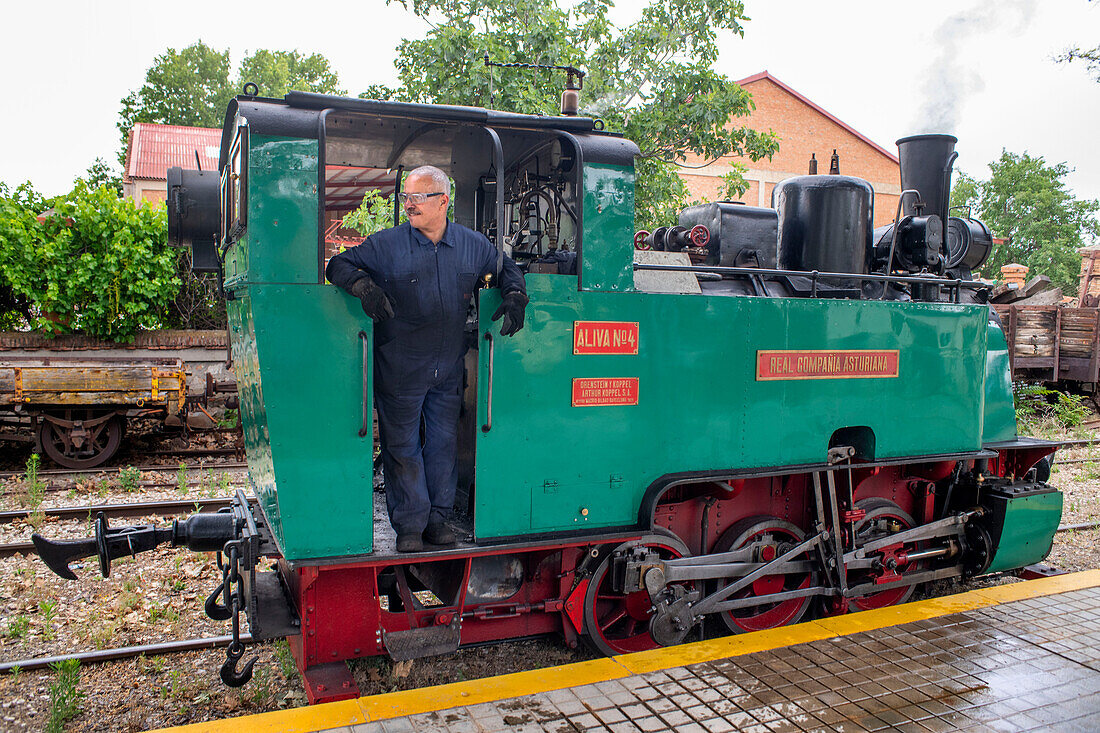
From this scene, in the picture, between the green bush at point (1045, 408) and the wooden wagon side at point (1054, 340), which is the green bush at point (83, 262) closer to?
the green bush at point (1045, 408)

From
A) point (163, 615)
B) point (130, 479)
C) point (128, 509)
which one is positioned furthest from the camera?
point (130, 479)

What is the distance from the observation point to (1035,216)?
95.7ft

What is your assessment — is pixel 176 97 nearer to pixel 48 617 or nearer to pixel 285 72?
pixel 285 72

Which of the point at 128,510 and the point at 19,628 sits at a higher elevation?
the point at 128,510

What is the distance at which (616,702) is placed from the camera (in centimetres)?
332

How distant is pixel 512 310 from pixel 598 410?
0.77m

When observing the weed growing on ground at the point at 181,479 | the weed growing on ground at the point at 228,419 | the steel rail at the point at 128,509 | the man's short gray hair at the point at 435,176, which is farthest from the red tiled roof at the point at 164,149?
the man's short gray hair at the point at 435,176

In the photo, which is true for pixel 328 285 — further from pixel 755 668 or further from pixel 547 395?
pixel 755 668

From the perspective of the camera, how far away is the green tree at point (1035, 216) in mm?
28094

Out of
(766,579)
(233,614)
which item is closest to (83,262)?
(233,614)

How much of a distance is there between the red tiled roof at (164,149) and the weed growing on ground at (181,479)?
16.4 metres

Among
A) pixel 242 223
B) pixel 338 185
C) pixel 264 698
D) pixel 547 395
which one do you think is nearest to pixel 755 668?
pixel 547 395

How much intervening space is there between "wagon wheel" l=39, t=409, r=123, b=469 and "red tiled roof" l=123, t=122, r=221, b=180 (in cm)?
1554

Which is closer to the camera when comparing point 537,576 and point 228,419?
point 537,576
